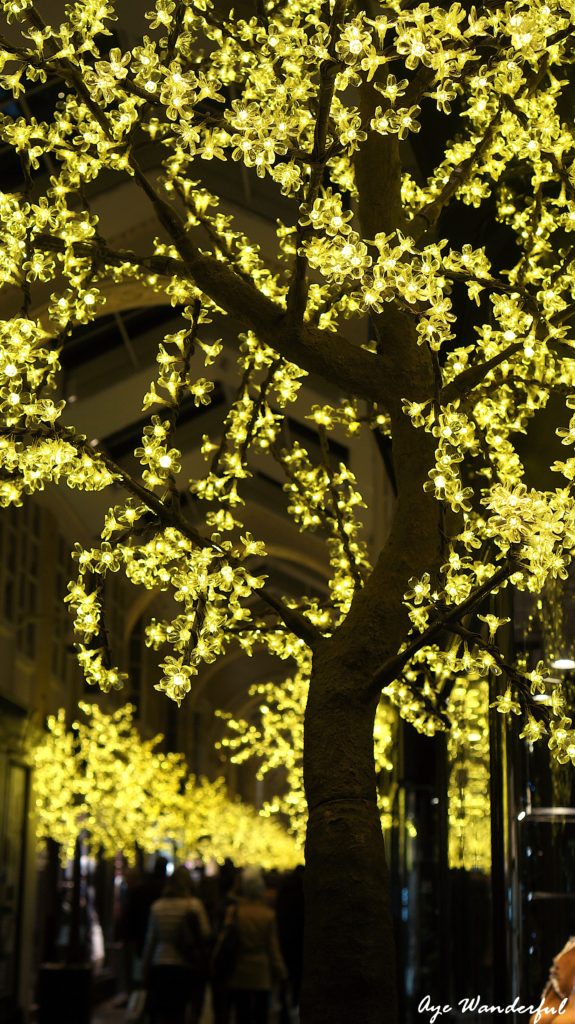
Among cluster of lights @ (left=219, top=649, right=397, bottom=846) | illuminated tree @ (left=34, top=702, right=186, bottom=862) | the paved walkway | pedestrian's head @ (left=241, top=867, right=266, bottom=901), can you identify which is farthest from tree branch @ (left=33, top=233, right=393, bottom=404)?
illuminated tree @ (left=34, top=702, right=186, bottom=862)

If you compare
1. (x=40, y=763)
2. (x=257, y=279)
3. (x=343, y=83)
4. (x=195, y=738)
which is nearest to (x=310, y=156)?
(x=343, y=83)

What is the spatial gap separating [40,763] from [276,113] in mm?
14737

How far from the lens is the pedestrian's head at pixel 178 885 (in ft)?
31.2

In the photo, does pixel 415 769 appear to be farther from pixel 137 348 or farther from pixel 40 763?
pixel 137 348

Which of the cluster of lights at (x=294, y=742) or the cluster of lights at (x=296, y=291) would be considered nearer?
the cluster of lights at (x=296, y=291)

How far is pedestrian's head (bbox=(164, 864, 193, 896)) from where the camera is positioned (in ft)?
31.2

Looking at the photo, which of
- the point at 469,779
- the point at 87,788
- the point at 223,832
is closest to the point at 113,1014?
the point at 87,788

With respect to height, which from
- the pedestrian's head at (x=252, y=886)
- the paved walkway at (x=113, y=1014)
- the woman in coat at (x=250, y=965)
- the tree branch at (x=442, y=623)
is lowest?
the paved walkway at (x=113, y=1014)

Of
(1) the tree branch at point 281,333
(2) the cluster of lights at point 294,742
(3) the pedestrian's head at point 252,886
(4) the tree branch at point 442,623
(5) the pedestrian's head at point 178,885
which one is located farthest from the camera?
(5) the pedestrian's head at point 178,885

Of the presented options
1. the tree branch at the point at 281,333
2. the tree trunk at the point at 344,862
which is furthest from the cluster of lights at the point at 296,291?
the tree trunk at the point at 344,862

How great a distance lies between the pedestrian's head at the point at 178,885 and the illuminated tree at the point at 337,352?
5137mm

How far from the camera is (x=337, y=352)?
12.6 feet

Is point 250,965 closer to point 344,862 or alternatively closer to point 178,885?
point 178,885

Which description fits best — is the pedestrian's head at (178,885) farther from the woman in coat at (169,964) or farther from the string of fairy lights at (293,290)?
the string of fairy lights at (293,290)
